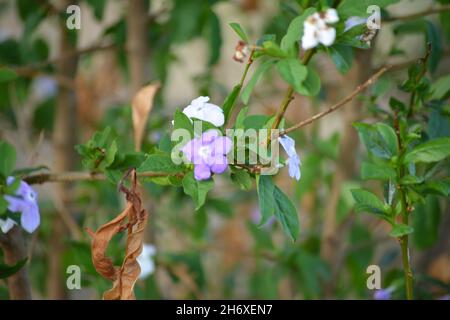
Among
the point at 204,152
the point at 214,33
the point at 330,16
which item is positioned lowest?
the point at 204,152

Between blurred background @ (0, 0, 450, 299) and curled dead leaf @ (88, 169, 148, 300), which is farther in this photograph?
blurred background @ (0, 0, 450, 299)

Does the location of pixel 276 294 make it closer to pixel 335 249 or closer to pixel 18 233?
pixel 335 249

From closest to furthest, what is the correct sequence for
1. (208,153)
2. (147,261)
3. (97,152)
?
(208,153), (97,152), (147,261)

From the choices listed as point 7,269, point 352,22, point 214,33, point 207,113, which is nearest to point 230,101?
point 207,113

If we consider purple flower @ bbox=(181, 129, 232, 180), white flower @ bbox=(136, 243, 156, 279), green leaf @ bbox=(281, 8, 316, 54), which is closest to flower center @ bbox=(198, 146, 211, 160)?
purple flower @ bbox=(181, 129, 232, 180)

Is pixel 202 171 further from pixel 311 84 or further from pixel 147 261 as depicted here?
pixel 147 261

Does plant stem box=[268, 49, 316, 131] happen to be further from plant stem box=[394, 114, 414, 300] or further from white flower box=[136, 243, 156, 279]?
white flower box=[136, 243, 156, 279]

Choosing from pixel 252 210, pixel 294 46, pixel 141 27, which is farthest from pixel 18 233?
pixel 252 210
